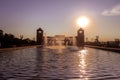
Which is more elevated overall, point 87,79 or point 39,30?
point 39,30

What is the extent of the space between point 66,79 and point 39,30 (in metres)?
76.8

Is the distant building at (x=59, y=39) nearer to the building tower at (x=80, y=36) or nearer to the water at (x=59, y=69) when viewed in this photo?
the building tower at (x=80, y=36)

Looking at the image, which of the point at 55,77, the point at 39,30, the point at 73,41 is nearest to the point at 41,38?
the point at 39,30

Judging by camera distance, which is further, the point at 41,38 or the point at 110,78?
the point at 41,38

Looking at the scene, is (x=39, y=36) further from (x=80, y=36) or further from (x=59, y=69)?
(x=59, y=69)

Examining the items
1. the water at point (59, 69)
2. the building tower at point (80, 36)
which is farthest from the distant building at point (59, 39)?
the water at point (59, 69)

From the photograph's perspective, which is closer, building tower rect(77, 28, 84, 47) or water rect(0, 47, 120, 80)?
water rect(0, 47, 120, 80)

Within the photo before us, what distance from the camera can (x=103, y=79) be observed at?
959cm

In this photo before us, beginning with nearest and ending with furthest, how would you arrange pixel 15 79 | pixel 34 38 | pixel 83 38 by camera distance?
pixel 15 79 < pixel 83 38 < pixel 34 38

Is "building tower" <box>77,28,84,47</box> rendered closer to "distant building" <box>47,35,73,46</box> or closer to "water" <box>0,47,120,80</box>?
"distant building" <box>47,35,73,46</box>

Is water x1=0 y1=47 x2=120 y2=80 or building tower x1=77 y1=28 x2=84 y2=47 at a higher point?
building tower x1=77 y1=28 x2=84 y2=47

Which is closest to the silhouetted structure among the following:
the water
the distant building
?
the distant building

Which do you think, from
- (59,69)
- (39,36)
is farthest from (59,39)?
(59,69)

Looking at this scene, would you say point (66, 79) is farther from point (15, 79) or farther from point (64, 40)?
point (64, 40)
